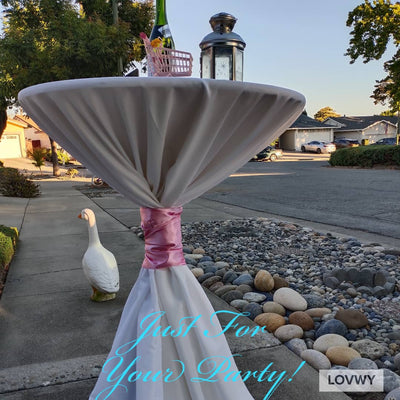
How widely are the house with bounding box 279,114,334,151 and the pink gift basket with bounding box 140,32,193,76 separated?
46356mm

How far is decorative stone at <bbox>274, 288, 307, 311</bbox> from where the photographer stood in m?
3.11

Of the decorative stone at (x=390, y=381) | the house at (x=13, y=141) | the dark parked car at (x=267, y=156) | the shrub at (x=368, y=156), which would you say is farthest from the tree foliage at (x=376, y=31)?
the house at (x=13, y=141)

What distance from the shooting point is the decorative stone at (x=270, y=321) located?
2.79 m

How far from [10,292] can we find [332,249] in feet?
12.7

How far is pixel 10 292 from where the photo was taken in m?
3.62

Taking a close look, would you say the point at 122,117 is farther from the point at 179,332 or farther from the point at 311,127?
the point at 311,127

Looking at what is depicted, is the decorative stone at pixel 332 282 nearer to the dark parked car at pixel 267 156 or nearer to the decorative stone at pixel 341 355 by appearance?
the decorative stone at pixel 341 355

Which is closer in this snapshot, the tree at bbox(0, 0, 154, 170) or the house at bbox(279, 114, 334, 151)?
the tree at bbox(0, 0, 154, 170)

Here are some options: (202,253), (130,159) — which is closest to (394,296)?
(202,253)

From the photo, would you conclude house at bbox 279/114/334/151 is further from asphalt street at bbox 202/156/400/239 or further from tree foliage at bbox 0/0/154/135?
tree foliage at bbox 0/0/154/135

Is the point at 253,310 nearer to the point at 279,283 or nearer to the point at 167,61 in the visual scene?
the point at 279,283

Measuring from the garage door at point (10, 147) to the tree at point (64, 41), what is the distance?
23.3 metres

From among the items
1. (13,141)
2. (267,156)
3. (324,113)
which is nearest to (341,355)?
(267,156)

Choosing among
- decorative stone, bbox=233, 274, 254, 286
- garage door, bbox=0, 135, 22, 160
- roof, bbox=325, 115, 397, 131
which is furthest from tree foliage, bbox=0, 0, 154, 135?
roof, bbox=325, 115, 397, 131
